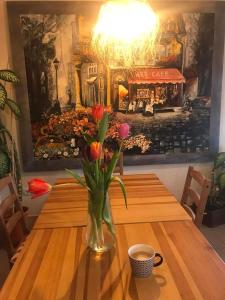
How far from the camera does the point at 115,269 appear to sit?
47.3 inches

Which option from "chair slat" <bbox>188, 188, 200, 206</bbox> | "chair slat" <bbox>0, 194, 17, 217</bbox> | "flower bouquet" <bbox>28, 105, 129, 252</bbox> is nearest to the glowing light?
"flower bouquet" <bbox>28, 105, 129, 252</bbox>

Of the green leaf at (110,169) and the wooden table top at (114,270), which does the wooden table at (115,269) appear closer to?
the wooden table top at (114,270)

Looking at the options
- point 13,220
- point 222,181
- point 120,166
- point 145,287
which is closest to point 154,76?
point 120,166

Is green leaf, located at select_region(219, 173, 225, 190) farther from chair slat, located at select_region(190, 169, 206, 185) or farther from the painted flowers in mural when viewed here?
chair slat, located at select_region(190, 169, 206, 185)

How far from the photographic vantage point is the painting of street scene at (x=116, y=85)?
2.77 metres

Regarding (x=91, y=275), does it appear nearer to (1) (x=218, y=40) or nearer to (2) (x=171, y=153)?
(2) (x=171, y=153)

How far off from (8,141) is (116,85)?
3.90 feet

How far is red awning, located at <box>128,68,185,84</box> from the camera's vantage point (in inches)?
114

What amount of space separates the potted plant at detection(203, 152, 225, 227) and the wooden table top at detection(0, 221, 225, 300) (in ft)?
5.43

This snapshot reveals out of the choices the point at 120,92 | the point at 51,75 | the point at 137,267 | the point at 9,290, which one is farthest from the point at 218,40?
the point at 9,290

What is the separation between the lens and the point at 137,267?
112 centimetres

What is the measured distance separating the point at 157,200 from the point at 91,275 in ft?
2.72

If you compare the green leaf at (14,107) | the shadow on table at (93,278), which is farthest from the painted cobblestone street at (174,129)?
the shadow on table at (93,278)

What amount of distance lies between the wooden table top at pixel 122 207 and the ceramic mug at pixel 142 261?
1.33 feet
